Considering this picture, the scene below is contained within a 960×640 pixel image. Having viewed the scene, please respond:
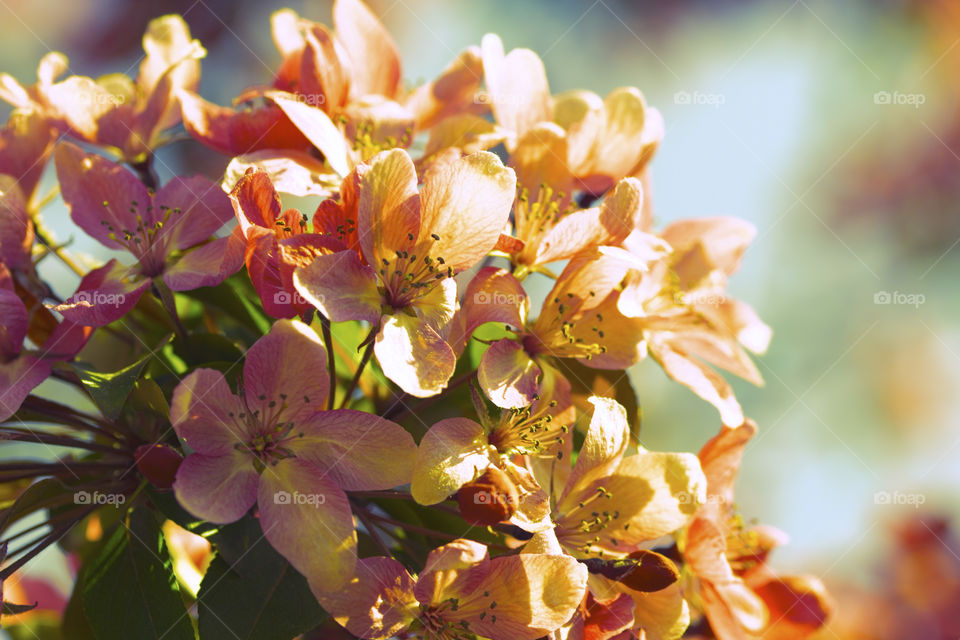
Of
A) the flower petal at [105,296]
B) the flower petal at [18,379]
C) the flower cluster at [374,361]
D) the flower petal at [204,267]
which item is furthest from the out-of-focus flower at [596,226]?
the flower petal at [18,379]

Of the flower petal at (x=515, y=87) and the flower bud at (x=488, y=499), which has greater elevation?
the flower petal at (x=515, y=87)

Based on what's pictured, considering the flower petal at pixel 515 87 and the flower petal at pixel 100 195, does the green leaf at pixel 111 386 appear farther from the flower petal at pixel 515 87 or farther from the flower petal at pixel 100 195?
the flower petal at pixel 515 87

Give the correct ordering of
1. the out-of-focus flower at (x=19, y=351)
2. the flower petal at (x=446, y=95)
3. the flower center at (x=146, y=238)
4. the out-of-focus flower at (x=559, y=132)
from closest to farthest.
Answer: the out-of-focus flower at (x=19, y=351)
the flower center at (x=146, y=238)
the out-of-focus flower at (x=559, y=132)
the flower petal at (x=446, y=95)

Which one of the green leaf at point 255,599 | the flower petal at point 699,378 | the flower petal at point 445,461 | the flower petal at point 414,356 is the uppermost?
the flower petal at point 699,378

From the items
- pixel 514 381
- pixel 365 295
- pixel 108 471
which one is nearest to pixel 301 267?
pixel 365 295

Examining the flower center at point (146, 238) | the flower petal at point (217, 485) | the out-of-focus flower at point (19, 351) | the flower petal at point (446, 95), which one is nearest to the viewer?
the flower petal at point (217, 485)

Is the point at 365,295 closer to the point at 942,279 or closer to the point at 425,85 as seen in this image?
the point at 425,85

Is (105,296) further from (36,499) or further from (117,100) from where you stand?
(117,100)
